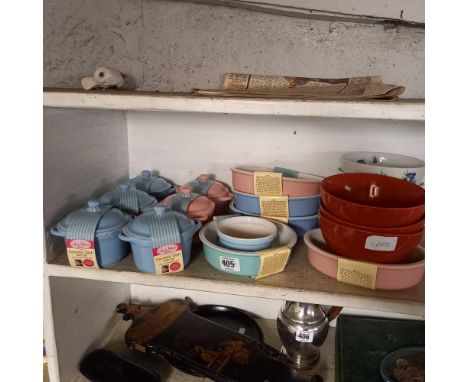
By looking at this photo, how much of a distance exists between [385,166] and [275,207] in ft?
0.88

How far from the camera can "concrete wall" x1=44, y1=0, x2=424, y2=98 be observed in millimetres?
954

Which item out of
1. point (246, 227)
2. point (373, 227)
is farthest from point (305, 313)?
point (373, 227)

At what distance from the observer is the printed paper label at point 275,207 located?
910 millimetres

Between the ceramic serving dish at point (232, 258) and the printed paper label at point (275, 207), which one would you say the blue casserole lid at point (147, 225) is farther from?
the printed paper label at point (275, 207)

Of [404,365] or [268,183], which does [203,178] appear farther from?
[404,365]

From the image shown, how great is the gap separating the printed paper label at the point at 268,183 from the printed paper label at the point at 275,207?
0.04 ft

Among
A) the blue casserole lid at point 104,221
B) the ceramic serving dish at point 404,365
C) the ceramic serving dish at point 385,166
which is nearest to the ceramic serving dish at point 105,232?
the blue casserole lid at point 104,221

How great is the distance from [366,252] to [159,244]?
395 millimetres

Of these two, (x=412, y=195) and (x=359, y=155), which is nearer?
(x=412, y=195)

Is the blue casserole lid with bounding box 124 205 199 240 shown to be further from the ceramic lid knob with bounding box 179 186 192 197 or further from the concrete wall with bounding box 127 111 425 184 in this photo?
the concrete wall with bounding box 127 111 425 184
